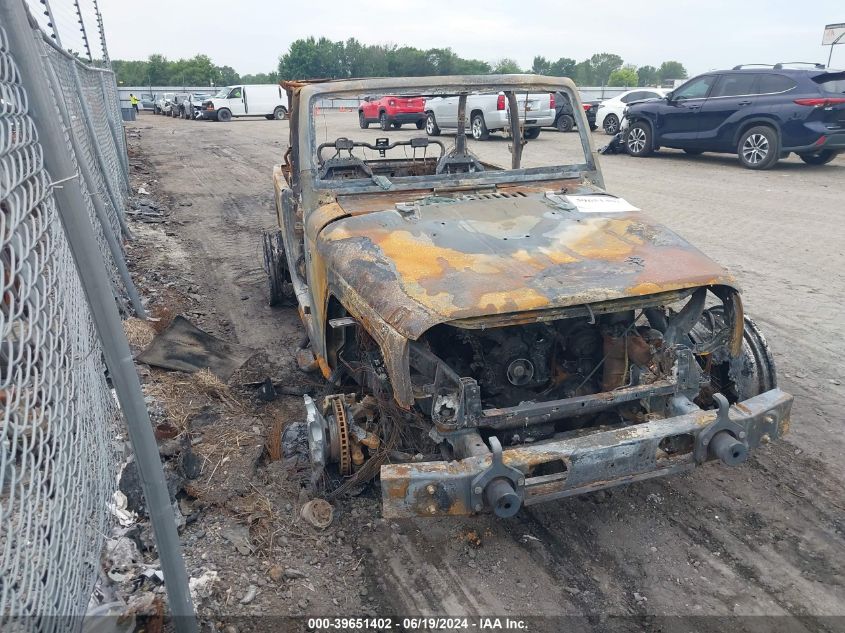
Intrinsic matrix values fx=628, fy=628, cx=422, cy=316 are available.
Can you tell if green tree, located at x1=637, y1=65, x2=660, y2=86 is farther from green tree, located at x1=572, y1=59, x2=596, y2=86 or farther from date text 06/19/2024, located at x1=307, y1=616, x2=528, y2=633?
date text 06/19/2024, located at x1=307, y1=616, x2=528, y2=633

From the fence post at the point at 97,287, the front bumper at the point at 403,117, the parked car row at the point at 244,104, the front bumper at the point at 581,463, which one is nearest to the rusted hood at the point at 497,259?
the front bumper at the point at 581,463

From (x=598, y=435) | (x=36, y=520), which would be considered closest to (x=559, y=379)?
(x=598, y=435)

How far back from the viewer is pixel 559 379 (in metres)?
3.58

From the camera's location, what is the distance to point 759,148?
41.0 feet

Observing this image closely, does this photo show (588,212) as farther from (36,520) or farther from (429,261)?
(36,520)

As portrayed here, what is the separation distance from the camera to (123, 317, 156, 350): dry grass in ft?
16.9

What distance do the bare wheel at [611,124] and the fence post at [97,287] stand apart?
18.8 m

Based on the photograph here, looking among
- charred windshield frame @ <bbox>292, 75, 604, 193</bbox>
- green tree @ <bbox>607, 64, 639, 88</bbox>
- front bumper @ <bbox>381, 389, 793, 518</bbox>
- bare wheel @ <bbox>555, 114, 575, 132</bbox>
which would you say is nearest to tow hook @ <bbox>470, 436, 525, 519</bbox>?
front bumper @ <bbox>381, 389, 793, 518</bbox>

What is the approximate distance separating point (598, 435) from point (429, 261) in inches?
47.5

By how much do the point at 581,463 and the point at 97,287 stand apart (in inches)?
80.7

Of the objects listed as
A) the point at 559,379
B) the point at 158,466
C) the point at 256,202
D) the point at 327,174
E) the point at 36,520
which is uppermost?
the point at 327,174

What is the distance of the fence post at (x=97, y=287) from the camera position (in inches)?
67.0

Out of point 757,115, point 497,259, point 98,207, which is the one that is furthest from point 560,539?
point 757,115

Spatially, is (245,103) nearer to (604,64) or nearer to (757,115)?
(757,115)
